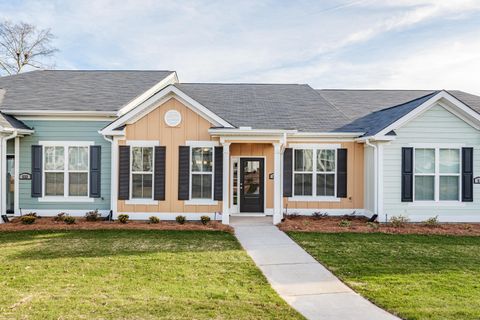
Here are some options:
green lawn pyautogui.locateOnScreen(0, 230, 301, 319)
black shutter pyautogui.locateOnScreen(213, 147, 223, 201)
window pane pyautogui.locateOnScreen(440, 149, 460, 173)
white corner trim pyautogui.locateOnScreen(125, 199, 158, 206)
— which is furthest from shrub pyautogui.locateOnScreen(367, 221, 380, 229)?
white corner trim pyautogui.locateOnScreen(125, 199, 158, 206)

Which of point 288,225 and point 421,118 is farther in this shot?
point 421,118

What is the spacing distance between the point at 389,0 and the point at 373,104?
185 inches

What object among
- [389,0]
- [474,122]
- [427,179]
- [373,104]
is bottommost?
[427,179]

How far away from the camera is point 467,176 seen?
1188 centimetres

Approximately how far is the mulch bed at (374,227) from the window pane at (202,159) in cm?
326

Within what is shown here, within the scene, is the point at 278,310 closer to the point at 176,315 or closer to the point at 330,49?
the point at 176,315

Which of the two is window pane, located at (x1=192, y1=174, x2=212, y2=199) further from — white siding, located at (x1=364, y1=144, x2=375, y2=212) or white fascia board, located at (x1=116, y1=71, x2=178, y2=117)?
white siding, located at (x1=364, y1=144, x2=375, y2=212)

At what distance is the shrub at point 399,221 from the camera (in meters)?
11.2

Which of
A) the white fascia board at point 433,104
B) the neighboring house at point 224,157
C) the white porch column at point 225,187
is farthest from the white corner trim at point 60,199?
the white fascia board at point 433,104

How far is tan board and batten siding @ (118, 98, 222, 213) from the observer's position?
1198 centimetres

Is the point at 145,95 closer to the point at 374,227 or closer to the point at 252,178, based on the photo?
the point at 252,178

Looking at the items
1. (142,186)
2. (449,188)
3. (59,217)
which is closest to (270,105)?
(142,186)

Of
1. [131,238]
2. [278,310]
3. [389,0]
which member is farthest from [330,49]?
[278,310]

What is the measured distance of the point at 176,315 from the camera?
4625 millimetres
